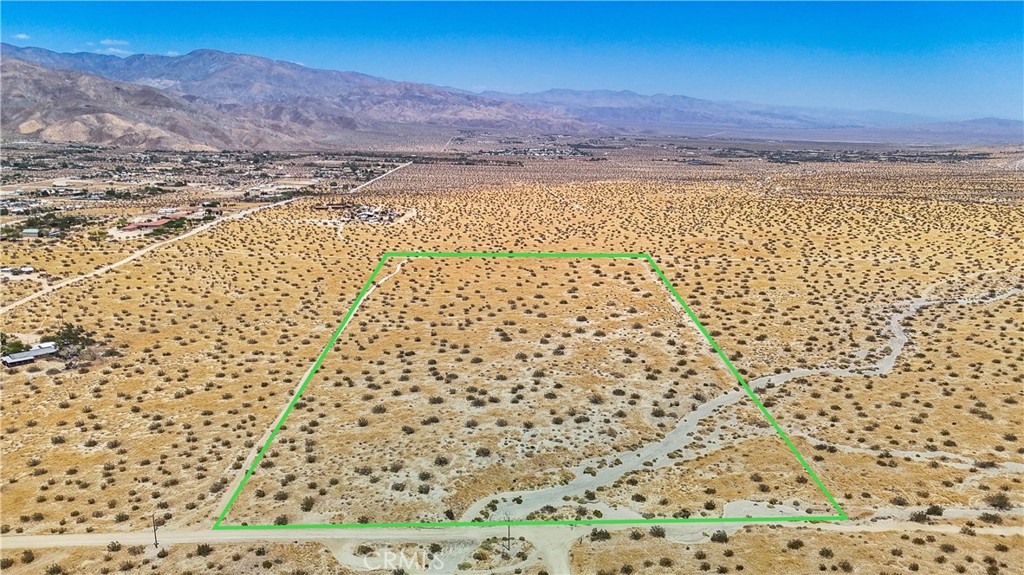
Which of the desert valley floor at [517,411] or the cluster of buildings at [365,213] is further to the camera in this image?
the cluster of buildings at [365,213]

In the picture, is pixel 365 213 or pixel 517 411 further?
pixel 365 213

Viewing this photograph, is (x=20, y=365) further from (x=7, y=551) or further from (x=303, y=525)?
(x=303, y=525)

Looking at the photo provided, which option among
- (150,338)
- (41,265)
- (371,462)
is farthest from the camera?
(41,265)

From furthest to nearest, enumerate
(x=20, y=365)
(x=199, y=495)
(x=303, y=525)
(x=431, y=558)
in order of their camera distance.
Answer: (x=20, y=365) < (x=199, y=495) < (x=303, y=525) < (x=431, y=558)

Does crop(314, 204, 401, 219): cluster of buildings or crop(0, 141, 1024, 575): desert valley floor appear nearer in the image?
crop(0, 141, 1024, 575): desert valley floor

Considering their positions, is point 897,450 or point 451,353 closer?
point 897,450

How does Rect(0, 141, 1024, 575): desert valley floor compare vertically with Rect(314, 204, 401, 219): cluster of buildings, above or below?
below

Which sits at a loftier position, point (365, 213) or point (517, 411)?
point (365, 213)

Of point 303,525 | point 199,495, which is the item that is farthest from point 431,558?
point 199,495

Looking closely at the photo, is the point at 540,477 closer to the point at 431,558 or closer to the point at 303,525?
the point at 431,558

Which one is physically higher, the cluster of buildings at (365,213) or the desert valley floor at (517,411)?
the cluster of buildings at (365,213)

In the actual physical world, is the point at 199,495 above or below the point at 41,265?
below
